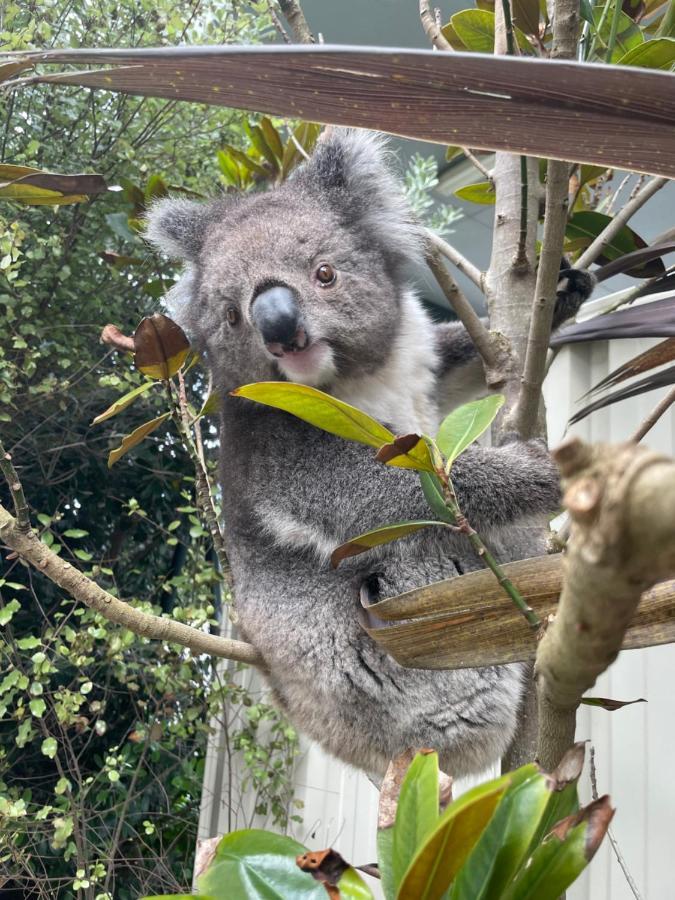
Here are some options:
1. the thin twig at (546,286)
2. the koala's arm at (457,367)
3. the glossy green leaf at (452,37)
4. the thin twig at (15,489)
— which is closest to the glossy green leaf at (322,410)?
the thin twig at (546,286)

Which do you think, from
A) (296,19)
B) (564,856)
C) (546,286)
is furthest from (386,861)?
(296,19)

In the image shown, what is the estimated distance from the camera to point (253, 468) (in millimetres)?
1632

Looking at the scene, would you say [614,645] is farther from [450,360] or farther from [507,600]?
[450,360]

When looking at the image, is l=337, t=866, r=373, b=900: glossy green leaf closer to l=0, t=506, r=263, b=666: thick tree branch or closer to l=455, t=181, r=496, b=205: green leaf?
l=0, t=506, r=263, b=666: thick tree branch

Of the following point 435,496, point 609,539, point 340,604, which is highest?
point 340,604

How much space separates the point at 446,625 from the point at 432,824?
0.71 feet

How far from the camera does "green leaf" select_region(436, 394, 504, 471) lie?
74 cm

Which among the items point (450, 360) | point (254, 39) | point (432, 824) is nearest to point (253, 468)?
point (450, 360)

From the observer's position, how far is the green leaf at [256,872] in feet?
1.90

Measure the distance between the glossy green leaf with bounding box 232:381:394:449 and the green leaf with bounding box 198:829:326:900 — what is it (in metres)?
0.33

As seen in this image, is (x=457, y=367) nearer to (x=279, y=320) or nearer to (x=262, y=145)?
(x=279, y=320)

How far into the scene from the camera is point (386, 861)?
57 cm

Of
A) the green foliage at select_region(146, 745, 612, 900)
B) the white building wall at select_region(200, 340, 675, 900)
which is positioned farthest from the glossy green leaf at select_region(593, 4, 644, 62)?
the green foliage at select_region(146, 745, 612, 900)

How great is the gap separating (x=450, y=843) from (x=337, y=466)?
111 centimetres
